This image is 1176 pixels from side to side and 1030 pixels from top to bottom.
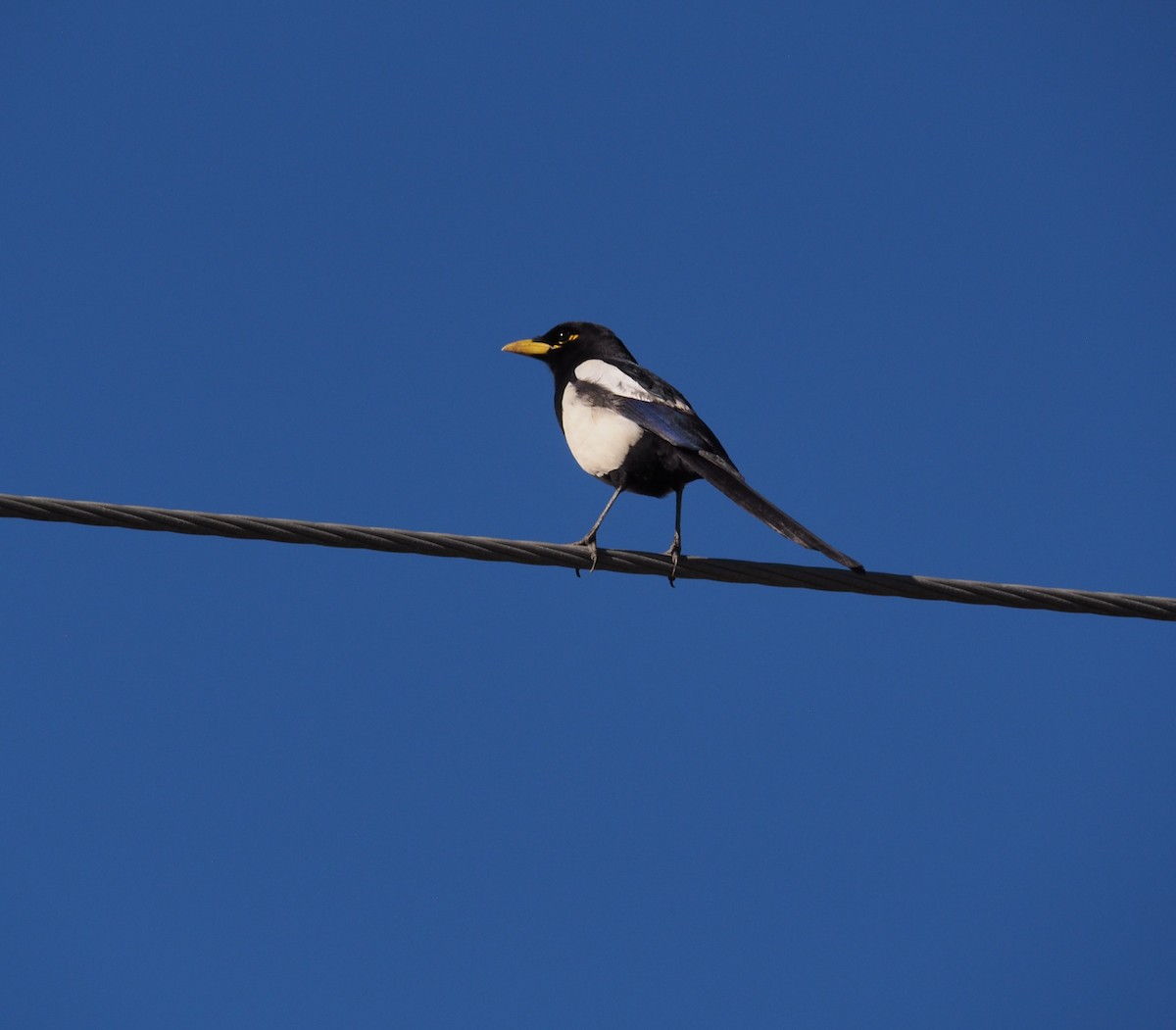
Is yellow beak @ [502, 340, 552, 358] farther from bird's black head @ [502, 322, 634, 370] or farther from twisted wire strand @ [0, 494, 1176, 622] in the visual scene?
twisted wire strand @ [0, 494, 1176, 622]

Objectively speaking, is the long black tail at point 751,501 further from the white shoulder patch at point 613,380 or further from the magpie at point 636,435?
the white shoulder patch at point 613,380

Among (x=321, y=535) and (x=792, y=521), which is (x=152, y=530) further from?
(x=792, y=521)

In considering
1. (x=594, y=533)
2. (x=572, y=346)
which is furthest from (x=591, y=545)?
(x=572, y=346)

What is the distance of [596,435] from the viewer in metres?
6.19

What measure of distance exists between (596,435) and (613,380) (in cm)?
31

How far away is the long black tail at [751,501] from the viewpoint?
459 cm

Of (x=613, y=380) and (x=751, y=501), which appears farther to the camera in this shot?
(x=613, y=380)

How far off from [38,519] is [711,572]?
2.12 metres

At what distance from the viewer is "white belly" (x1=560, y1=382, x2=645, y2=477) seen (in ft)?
19.8

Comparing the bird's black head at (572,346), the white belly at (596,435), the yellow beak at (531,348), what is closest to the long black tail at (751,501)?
the white belly at (596,435)

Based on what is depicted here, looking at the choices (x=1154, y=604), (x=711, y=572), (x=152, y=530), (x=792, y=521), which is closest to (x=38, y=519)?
(x=152, y=530)

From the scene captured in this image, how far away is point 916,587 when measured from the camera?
4.30m

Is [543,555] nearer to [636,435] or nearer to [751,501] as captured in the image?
[751,501]

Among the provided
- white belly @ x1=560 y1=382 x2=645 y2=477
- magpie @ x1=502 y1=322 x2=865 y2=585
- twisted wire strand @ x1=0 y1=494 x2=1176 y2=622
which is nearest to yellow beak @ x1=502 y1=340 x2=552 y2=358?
magpie @ x1=502 y1=322 x2=865 y2=585
